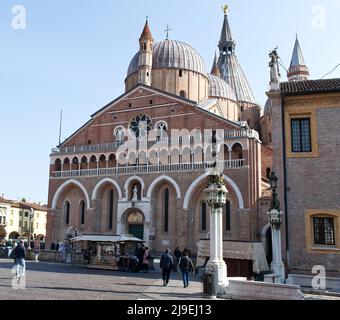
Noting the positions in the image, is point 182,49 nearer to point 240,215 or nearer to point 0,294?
point 240,215

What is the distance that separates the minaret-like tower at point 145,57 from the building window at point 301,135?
23.3 metres

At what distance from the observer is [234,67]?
2279 inches

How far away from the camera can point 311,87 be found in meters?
18.8

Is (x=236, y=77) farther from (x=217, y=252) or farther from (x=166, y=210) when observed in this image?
(x=217, y=252)

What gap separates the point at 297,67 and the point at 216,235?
4686 cm

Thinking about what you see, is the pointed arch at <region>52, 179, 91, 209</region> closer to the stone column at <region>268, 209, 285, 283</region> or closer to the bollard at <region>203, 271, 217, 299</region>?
the stone column at <region>268, 209, 285, 283</region>

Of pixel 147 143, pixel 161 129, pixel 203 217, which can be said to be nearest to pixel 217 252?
pixel 203 217

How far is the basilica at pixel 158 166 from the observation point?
30.1 m

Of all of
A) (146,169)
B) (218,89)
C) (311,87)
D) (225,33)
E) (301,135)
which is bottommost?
(301,135)

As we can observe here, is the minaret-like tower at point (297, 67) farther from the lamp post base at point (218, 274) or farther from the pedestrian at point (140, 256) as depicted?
the lamp post base at point (218, 274)

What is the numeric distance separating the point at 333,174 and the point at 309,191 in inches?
50.7

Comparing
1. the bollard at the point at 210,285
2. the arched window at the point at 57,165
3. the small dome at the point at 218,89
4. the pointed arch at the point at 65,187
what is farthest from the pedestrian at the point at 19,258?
the small dome at the point at 218,89

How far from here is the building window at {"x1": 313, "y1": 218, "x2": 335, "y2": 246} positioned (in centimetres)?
1750
